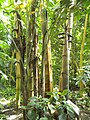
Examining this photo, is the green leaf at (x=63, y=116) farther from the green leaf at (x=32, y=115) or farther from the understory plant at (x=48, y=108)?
the green leaf at (x=32, y=115)

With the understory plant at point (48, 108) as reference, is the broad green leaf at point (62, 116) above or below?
below

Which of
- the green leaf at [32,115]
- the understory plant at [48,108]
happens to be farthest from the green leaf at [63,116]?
the green leaf at [32,115]

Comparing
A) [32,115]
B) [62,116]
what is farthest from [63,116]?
[32,115]

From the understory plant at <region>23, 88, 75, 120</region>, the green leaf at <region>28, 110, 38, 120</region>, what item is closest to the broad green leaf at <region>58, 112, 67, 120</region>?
the understory plant at <region>23, 88, 75, 120</region>

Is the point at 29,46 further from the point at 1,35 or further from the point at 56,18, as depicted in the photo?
the point at 1,35

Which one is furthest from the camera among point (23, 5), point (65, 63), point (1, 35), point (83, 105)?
point (1, 35)

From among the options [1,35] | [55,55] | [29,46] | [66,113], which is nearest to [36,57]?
[29,46]

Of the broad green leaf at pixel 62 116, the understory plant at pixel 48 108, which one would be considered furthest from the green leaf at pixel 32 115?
the broad green leaf at pixel 62 116

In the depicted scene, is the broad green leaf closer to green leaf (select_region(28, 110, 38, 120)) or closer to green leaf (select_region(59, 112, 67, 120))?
green leaf (select_region(59, 112, 67, 120))

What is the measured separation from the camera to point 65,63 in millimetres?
1453

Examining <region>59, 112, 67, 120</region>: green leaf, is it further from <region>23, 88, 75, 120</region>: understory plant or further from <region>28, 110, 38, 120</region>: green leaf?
<region>28, 110, 38, 120</region>: green leaf

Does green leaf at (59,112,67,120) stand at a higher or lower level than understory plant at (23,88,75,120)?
lower

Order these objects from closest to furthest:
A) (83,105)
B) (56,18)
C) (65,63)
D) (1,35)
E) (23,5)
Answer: (56,18) < (23,5) < (65,63) < (83,105) < (1,35)

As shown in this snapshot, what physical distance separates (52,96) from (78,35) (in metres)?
2.41
